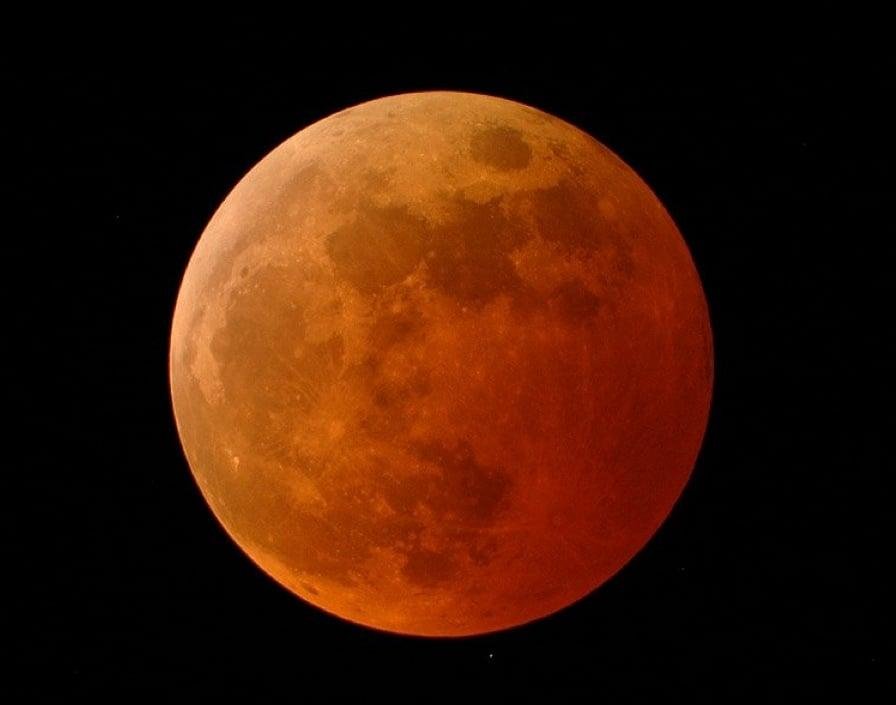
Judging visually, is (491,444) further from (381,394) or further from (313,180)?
(313,180)

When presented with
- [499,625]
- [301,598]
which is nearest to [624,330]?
[499,625]

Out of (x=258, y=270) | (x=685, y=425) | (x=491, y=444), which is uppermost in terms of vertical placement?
(x=258, y=270)

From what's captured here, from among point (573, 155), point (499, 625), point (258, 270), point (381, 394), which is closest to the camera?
point (381, 394)

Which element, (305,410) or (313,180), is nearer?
(305,410)

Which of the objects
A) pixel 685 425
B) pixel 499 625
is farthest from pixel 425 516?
pixel 685 425

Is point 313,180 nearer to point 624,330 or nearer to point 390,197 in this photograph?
point 390,197

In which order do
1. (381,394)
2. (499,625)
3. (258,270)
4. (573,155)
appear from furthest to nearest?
(499,625) → (573,155) → (258,270) → (381,394)

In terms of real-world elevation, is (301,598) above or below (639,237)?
below
